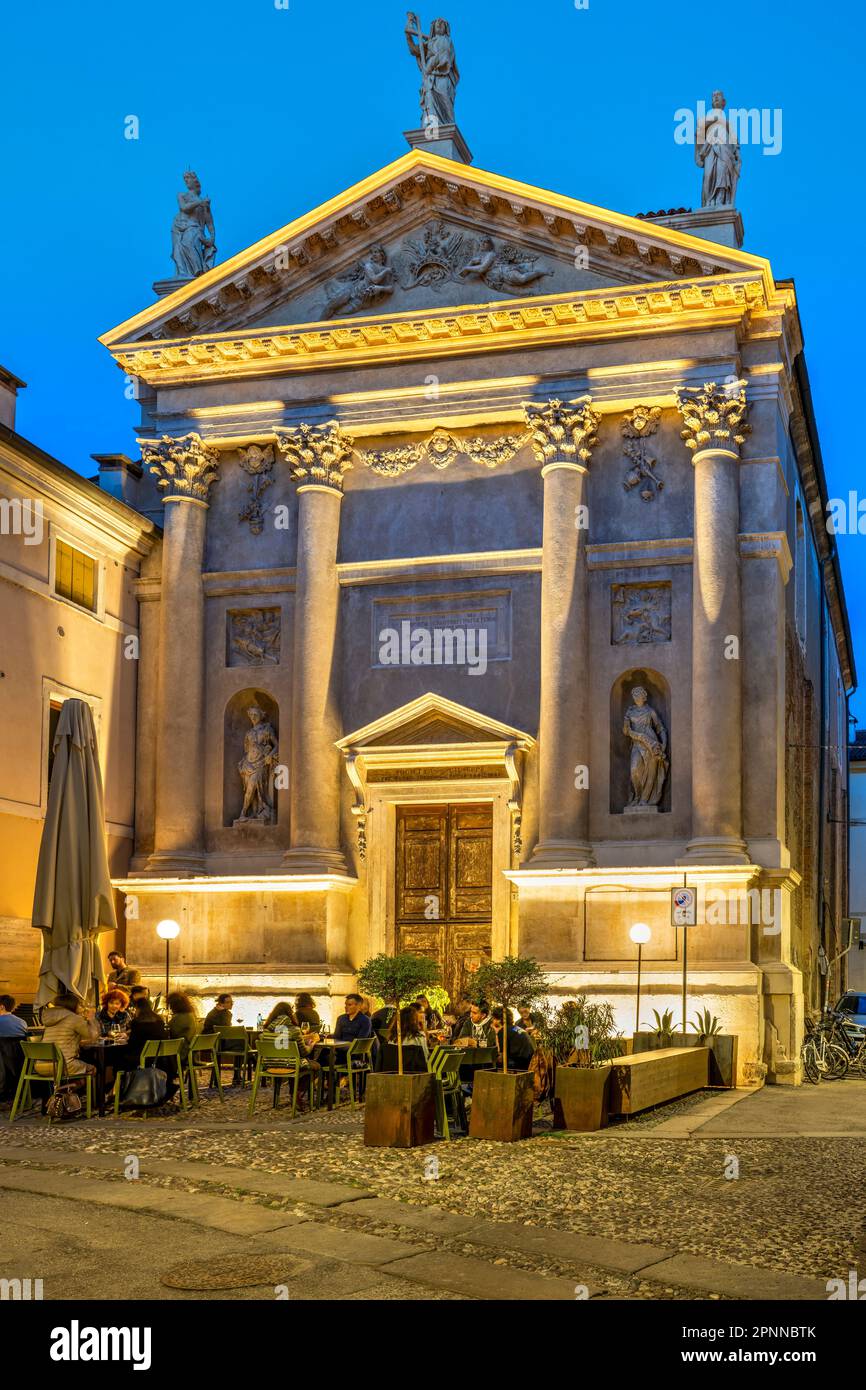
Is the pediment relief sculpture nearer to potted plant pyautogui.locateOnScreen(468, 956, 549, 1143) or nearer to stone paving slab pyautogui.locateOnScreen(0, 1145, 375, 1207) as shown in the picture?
potted plant pyautogui.locateOnScreen(468, 956, 549, 1143)

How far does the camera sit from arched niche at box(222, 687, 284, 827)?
94.2ft

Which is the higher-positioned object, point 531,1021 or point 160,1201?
point 531,1021

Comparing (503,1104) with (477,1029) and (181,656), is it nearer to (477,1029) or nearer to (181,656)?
(477,1029)

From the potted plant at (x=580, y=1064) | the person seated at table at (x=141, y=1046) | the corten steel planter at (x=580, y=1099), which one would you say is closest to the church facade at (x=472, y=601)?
the potted plant at (x=580, y=1064)

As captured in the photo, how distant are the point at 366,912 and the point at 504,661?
486 centimetres

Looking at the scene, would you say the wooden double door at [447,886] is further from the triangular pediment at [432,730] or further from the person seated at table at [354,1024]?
the person seated at table at [354,1024]

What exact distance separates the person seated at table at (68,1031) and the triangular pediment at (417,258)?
13.7 m

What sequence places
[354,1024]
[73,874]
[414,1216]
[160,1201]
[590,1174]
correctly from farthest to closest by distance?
1. [354,1024]
2. [73,874]
3. [590,1174]
4. [160,1201]
5. [414,1216]

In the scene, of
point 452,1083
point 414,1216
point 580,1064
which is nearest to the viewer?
point 414,1216

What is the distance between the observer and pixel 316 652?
27.8 meters

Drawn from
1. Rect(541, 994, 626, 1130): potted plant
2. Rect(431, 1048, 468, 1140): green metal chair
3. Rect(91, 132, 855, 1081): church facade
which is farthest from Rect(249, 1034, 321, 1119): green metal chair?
Rect(91, 132, 855, 1081): church facade

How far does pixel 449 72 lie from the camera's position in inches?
1149

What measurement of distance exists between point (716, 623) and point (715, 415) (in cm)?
338

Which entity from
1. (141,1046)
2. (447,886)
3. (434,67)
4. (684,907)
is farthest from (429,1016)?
(434,67)
